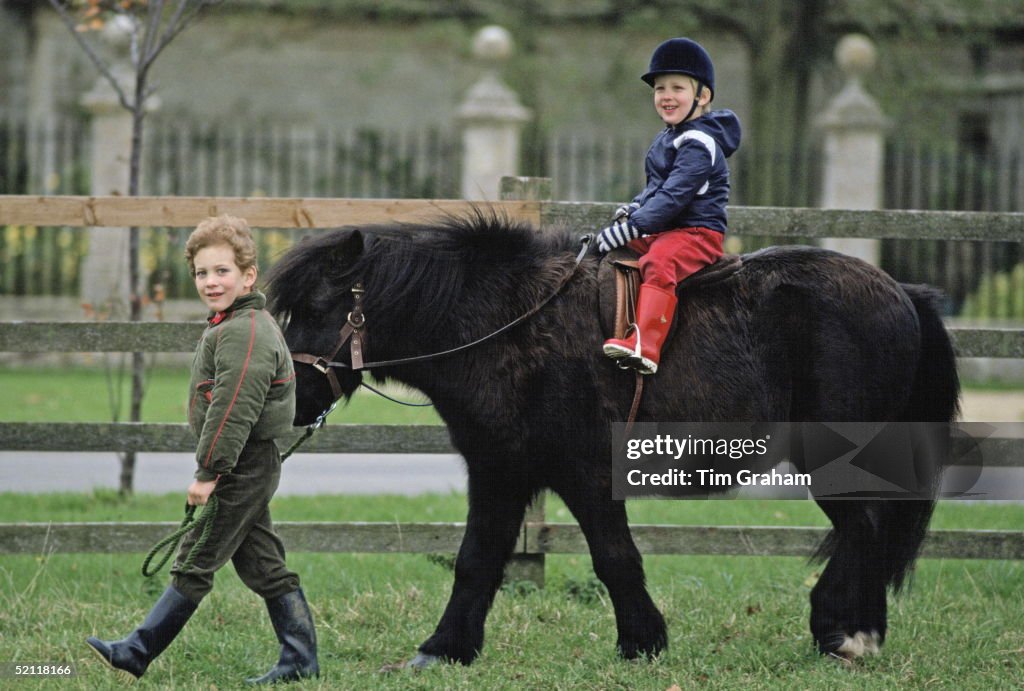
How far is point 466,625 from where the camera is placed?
5070 mm

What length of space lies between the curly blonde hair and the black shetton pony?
1.32 ft

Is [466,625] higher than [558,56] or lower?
lower

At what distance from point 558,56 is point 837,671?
63.2ft

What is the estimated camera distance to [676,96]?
16.3 feet

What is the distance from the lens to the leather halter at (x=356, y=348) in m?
4.82

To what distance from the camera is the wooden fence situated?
19.4 feet

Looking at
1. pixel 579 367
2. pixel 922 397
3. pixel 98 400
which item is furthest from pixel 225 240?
pixel 98 400

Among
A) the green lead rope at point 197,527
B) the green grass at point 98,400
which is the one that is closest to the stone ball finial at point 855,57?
the green grass at point 98,400

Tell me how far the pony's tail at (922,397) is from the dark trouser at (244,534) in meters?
2.52

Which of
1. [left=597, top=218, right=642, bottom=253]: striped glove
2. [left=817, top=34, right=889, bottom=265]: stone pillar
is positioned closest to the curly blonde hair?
[left=597, top=218, right=642, bottom=253]: striped glove

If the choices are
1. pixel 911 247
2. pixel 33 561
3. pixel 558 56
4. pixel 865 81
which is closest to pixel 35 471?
pixel 33 561

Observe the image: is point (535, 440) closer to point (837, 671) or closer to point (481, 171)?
point (837, 671)
